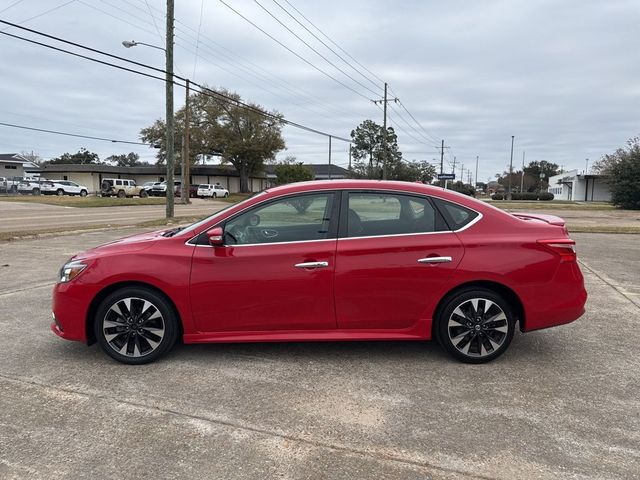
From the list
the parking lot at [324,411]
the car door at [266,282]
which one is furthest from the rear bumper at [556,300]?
the car door at [266,282]

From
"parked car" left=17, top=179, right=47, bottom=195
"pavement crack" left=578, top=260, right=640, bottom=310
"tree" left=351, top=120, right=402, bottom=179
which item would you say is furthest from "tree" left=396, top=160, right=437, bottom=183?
"pavement crack" left=578, top=260, right=640, bottom=310

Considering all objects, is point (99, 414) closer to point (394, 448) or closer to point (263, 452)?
point (263, 452)

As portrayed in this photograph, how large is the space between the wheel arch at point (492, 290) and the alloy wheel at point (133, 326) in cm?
233

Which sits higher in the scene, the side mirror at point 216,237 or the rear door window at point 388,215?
the rear door window at point 388,215

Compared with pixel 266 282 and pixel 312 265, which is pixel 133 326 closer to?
pixel 266 282

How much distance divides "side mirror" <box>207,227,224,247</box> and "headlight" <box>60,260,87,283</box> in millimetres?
1111

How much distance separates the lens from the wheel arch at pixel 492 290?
4.31 meters

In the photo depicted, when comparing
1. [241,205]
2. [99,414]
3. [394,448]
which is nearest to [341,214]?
[241,205]

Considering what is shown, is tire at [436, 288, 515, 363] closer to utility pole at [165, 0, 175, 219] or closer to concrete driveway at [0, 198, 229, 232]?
concrete driveway at [0, 198, 229, 232]

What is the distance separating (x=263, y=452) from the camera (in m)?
3.03

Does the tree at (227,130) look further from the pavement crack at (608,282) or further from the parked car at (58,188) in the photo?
the pavement crack at (608,282)

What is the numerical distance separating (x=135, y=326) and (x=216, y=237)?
1.04 metres

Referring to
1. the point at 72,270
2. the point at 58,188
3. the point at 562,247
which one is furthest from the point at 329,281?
the point at 58,188

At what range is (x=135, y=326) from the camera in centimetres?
430
